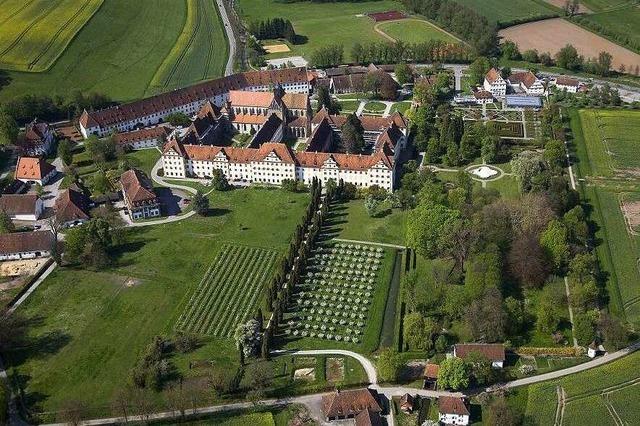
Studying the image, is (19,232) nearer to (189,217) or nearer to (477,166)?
(189,217)

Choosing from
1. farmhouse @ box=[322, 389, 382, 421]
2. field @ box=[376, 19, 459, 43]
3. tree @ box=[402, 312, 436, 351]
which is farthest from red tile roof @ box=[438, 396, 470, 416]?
field @ box=[376, 19, 459, 43]

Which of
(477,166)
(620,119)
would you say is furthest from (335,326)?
(620,119)

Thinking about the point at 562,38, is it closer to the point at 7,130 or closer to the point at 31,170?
the point at 31,170

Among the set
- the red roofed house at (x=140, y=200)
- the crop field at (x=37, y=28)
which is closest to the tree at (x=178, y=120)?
the red roofed house at (x=140, y=200)

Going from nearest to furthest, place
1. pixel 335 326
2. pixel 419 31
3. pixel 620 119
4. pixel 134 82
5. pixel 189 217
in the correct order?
pixel 335 326, pixel 189 217, pixel 620 119, pixel 134 82, pixel 419 31

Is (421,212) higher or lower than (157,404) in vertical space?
higher

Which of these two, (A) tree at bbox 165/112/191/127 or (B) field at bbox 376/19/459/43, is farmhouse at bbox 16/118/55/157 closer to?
(A) tree at bbox 165/112/191/127
